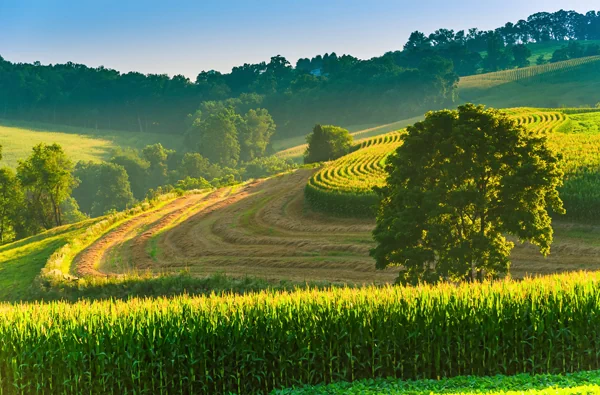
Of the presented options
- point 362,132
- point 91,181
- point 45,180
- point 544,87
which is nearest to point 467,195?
point 45,180

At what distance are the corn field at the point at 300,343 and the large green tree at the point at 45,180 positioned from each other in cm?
7580

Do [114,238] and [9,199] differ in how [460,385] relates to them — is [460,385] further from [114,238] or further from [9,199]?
[9,199]

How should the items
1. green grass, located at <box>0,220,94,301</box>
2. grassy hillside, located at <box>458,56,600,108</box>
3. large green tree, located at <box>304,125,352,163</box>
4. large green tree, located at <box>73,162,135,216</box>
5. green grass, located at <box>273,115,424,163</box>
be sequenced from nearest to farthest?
green grass, located at <box>0,220,94,301</box>
large green tree, located at <box>304,125,352,163</box>
green grass, located at <box>273,115,424,163</box>
large green tree, located at <box>73,162,135,216</box>
grassy hillside, located at <box>458,56,600,108</box>

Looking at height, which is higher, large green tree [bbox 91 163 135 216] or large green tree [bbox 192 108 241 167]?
large green tree [bbox 192 108 241 167]

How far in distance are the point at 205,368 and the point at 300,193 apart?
52509mm

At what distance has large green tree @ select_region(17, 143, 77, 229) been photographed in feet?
297

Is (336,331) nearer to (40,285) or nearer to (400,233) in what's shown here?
(400,233)

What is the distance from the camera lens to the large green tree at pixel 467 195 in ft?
98.1

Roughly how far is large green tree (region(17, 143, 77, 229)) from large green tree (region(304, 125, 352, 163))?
35510mm

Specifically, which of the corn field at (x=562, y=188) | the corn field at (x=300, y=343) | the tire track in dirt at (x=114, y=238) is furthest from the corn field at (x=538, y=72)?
the corn field at (x=300, y=343)

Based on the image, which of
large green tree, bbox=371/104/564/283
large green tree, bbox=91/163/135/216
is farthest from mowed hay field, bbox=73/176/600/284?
large green tree, bbox=91/163/135/216

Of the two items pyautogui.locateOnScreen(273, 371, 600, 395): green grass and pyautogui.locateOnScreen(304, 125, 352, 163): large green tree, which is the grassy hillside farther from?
pyautogui.locateOnScreen(273, 371, 600, 395): green grass

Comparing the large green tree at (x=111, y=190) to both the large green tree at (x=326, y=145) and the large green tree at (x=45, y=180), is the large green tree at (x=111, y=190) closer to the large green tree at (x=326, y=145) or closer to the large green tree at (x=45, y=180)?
the large green tree at (x=45, y=180)

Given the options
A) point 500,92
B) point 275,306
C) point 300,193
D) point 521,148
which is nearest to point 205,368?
point 275,306
